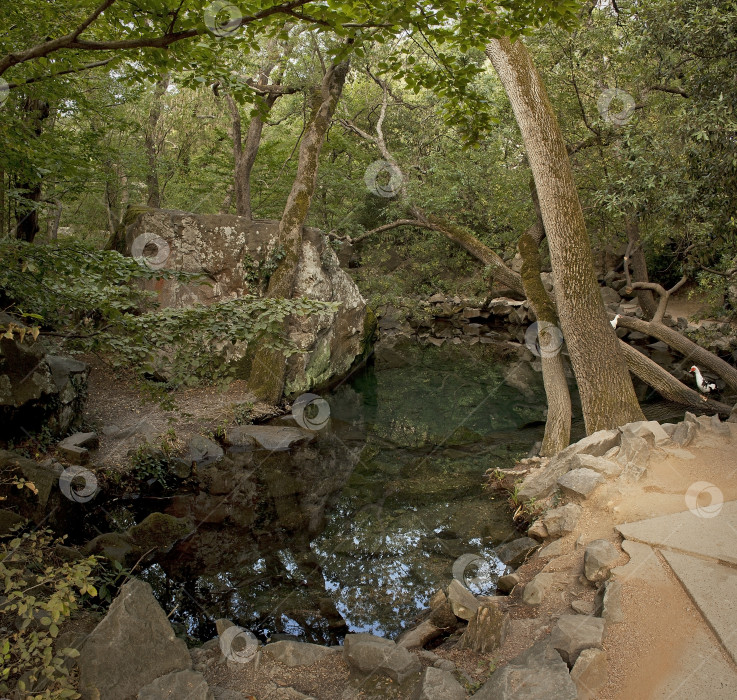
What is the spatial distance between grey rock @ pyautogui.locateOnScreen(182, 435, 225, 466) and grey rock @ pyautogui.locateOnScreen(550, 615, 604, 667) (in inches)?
250

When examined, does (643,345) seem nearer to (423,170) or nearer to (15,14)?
(423,170)

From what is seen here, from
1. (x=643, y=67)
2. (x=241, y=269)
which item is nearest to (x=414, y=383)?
(x=241, y=269)

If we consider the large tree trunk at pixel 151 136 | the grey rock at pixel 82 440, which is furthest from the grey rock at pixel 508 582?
the large tree trunk at pixel 151 136

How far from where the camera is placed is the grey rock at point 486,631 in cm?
Answer: 348

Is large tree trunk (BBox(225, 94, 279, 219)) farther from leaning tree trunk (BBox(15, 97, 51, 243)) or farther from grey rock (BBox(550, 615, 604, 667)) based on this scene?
grey rock (BBox(550, 615, 604, 667))

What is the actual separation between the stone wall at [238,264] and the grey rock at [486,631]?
8.40m

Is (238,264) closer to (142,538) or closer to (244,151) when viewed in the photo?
(244,151)

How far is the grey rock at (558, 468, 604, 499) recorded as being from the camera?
547cm

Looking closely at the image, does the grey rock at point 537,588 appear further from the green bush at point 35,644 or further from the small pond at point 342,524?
the green bush at point 35,644

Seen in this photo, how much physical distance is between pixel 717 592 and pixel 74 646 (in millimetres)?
4012

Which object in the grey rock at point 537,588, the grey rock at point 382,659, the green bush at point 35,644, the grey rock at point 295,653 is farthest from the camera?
the grey rock at point 537,588

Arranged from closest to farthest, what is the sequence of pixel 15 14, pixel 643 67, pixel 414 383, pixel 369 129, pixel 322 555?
pixel 15 14, pixel 322 555, pixel 643 67, pixel 414 383, pixel 369 129

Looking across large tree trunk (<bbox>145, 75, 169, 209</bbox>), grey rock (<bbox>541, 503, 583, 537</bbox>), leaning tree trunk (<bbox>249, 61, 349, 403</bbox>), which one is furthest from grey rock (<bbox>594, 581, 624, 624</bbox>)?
large tree trunk (<bbox>145, 75, 169, 209</bbox>)

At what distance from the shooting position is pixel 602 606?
11.5 feet
